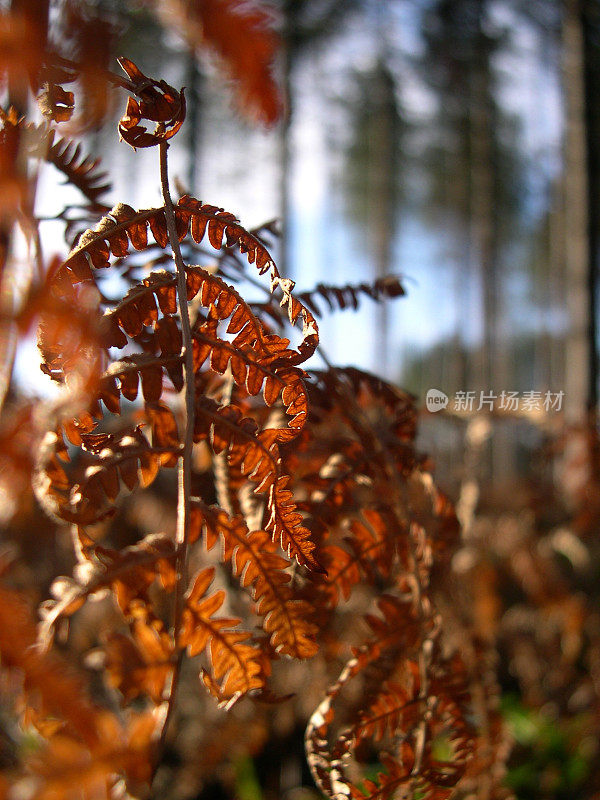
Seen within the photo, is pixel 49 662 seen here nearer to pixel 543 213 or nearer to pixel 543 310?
pixel 543 213

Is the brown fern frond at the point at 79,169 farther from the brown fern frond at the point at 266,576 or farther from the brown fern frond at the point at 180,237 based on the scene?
the brown fern frond at the point at 266,576

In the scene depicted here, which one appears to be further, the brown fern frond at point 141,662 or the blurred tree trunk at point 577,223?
the blurred tree trunk at point 577,223

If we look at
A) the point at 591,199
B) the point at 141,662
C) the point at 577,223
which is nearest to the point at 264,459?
the point at 141,662

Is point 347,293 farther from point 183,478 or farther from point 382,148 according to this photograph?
point 382,148

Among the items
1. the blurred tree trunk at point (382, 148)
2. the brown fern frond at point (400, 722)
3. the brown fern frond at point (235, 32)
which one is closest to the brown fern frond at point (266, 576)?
the brown fern frond at point (400, 722)

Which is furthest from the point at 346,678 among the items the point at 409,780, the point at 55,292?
the point at 55,292

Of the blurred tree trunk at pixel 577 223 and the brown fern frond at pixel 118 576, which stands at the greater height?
the blurred tree trunk at pixel 577 223

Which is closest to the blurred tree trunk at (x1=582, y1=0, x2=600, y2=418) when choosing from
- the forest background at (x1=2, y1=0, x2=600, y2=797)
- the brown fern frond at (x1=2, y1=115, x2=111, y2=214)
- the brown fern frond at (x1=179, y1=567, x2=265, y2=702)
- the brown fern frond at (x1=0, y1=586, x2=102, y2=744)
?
the forest background at (x1=2, y1=0, x2=600, y2=797)
